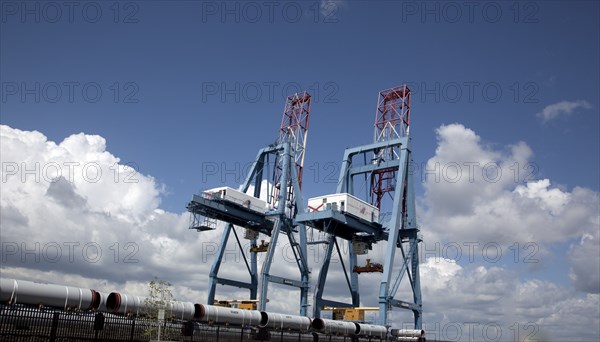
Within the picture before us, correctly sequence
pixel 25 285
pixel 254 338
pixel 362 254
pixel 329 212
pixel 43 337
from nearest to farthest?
pixel 43 337, pixel 25 285, pixel 254 338, pixel 329 212, pixel 362 254

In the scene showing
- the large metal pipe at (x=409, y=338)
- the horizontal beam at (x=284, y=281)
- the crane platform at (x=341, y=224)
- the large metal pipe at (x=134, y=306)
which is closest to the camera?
the large metal pipe at (x=134, y=306)

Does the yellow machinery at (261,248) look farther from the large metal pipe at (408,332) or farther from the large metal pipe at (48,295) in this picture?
the large metal pipe at (48,295)

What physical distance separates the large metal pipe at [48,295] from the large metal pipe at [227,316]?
9736 mm

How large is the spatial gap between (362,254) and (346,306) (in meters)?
7.37

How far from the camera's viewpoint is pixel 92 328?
1189 inches

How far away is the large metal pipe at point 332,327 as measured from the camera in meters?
50.8

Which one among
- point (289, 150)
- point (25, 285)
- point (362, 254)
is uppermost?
point (289, 150)

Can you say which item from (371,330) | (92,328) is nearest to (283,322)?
(371,330)

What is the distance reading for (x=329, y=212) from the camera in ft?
211

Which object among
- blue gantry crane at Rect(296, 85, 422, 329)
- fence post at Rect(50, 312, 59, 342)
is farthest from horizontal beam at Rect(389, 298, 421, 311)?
fence post at Rect(50, 312, 59, 342)

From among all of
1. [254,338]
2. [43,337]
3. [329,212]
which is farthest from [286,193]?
[43,337]

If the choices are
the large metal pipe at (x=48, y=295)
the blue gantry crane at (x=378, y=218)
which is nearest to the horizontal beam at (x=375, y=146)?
the blue gantry crane at (x=378, y=218)

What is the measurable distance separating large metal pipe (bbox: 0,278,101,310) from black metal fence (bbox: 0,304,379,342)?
30.6 inches

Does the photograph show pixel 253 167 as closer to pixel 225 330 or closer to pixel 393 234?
pixel 393 234
